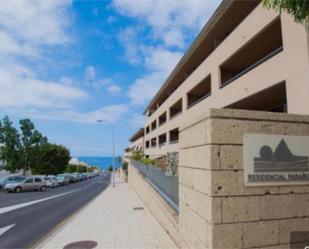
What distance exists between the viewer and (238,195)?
12.1ft

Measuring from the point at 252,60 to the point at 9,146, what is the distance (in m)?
37.3

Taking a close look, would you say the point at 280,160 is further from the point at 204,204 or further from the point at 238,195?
the point at 204,204

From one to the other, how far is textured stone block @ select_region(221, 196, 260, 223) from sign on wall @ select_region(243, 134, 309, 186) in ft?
0.81

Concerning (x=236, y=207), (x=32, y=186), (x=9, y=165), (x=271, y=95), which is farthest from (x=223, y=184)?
(x=9, y=165)

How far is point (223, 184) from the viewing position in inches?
144

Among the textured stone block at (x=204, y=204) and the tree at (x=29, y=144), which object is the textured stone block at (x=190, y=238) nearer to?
the textured stone block at (x=204, y=204)

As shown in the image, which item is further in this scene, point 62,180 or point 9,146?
point 62,180

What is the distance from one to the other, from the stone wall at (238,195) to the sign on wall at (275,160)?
0.09 meters

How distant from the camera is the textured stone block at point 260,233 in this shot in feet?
12.0

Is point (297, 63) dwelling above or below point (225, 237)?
above

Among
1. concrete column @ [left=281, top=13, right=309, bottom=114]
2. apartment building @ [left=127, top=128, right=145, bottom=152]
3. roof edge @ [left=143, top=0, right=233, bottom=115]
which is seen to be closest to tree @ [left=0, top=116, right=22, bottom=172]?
apartment building @ [left=127, top=128, right=145, bottom=152]

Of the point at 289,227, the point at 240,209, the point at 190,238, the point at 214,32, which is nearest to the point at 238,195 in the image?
the point at 240,209

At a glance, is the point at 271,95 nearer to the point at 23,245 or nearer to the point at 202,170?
the point at 202,170

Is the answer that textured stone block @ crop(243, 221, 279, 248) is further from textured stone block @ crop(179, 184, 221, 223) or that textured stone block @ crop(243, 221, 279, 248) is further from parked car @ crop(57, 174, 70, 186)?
parked car @ crop(57, 174, 70, 186)
